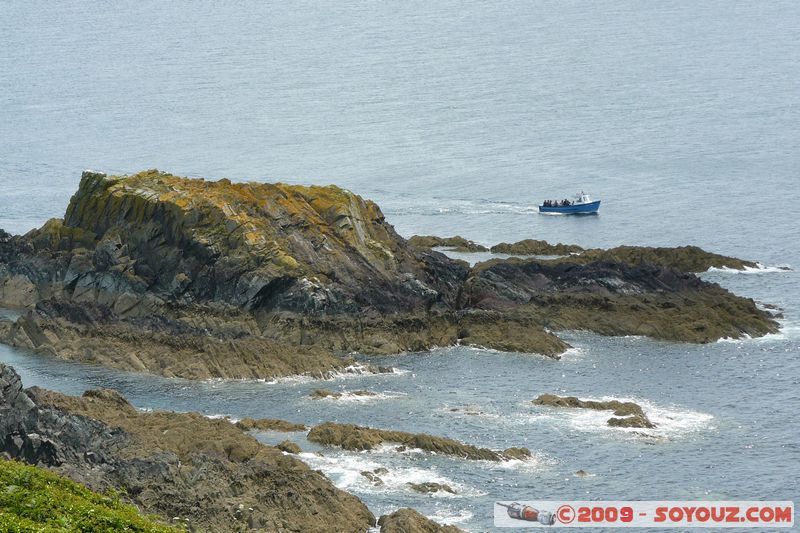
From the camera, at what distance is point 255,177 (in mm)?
135500

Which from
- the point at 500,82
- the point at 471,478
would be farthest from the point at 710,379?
the point at 500,82

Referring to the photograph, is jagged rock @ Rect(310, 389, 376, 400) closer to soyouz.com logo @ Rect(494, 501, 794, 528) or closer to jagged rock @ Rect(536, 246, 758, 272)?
soyouz.com logo @ Rect(494, 501, 794, 528)

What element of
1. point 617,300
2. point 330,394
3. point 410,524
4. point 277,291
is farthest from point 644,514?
point 277,291

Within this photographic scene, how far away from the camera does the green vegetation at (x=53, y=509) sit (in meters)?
36.9

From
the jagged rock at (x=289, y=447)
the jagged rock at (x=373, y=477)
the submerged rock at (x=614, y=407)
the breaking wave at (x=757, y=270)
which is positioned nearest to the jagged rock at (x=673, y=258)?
the breaking wave at (x=757, y=270)

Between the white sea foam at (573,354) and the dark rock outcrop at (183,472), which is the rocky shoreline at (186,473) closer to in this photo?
the dark rock outcrop at (183,472)

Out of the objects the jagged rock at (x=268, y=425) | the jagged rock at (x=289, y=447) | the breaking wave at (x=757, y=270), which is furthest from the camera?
the breaking wave at (x=757, y=270)

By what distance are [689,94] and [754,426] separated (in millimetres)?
112695

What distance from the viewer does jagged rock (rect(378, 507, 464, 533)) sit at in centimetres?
5181

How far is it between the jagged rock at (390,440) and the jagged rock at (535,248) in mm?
41472

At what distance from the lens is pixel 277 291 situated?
8350cm

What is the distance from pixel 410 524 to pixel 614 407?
20.7 meters

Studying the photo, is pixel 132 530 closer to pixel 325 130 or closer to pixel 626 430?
pixel 626 430

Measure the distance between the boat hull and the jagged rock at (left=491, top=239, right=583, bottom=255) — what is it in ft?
43.6
